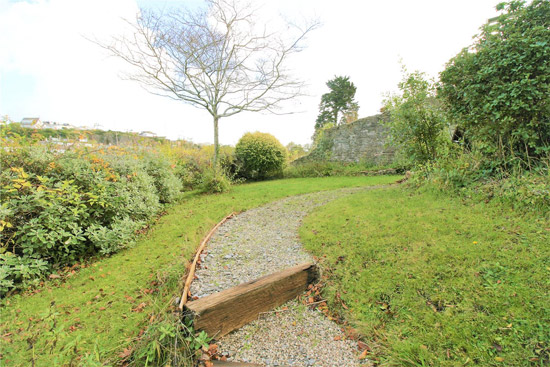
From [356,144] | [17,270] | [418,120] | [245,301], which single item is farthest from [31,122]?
[356,144]

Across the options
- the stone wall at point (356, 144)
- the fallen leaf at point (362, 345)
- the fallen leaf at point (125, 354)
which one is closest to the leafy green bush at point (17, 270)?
the fallen leaf at point (125, 354)

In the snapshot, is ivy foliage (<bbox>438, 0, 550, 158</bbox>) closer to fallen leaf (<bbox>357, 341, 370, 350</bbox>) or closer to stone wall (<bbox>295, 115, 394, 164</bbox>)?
fallen leaf (<bbox>357, 341, 370, 350</bbox>)

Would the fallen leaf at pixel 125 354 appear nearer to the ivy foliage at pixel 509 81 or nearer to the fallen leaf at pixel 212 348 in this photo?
the fallen leaf at pixel 212 348

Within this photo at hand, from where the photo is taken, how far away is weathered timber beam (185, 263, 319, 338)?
82.7 inches

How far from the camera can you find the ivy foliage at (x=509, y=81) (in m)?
3.57

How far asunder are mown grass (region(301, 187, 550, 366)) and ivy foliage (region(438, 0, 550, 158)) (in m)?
1.58

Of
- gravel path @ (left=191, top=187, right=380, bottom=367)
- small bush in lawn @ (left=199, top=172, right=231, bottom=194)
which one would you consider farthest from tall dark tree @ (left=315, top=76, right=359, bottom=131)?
gravel path @ (left=191, top=187, right=380, bottom=367)

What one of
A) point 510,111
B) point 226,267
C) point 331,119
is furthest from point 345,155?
point 331,119

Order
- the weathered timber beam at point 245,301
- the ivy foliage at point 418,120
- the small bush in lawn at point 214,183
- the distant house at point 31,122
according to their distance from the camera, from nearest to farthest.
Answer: the weathered timber beam at point 245,301 → the distant house at point 31,122 → the ivy foliage at point 418,120 → the small bush in lawn at point 214,183

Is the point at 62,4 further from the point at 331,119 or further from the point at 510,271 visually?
the point at 331,119

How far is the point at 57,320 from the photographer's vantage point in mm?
2432

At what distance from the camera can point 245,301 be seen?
2320 mm

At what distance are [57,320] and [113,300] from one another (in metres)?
0.49

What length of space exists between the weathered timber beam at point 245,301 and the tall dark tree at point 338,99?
25369 mm
